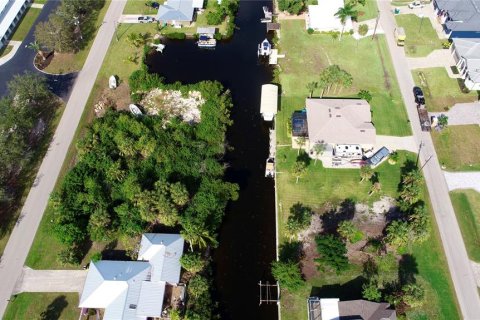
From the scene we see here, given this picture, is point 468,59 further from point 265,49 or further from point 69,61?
point 69,61

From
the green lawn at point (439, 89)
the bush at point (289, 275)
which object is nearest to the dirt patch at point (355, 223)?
the bush at point (289, 275)

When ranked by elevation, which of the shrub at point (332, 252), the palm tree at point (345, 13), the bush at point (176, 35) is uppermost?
the palm tree at point (345, 13)

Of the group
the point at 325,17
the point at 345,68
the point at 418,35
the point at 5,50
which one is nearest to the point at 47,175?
the point at 5,50

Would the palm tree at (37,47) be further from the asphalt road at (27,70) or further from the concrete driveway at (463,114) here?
the concrete driveway at (463,114)

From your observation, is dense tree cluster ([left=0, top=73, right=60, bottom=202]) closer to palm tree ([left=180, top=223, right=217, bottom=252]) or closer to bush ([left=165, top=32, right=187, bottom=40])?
bush ([left=165, top=32, right=187, bottom=40])

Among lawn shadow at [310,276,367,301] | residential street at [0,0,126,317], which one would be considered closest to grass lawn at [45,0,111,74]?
residential street at [0,0,126,317]

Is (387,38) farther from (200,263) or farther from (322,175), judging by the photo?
(200,263)
